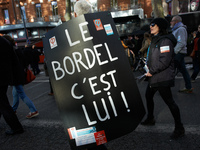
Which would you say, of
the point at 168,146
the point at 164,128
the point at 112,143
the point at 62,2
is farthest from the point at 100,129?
the point at 62,2

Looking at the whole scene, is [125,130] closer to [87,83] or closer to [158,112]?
[87,83]

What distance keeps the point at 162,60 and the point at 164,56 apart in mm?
61

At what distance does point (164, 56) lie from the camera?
2402 millimetres

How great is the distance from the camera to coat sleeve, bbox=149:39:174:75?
239cm

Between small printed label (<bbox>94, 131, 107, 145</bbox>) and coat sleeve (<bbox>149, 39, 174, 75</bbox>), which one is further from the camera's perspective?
coat sleeve (<bbox>149, 39, 174, 75</bbox>)

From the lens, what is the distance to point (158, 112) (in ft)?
11.4

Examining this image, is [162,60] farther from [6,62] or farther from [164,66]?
[6,62]

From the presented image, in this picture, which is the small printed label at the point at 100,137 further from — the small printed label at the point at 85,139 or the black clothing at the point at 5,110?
the black clothing at the point at 5,110

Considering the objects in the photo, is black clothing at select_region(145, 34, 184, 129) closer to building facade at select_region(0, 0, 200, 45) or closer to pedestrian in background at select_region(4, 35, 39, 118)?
pedestrian in background at select_region(4, 35, 39, 118)

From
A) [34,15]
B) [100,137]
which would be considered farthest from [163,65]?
[34,15]

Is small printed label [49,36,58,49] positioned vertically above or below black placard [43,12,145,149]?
above

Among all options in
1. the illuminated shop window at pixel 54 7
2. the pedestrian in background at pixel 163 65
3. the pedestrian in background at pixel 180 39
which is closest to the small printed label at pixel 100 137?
the pedestrian in background at pixel 163 65

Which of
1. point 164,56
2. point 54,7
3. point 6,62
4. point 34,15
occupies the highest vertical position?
point 54,7

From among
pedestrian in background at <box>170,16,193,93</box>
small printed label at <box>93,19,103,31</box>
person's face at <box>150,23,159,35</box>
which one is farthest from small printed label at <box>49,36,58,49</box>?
pedestrian in background at <box>170,16,193,93</box>
